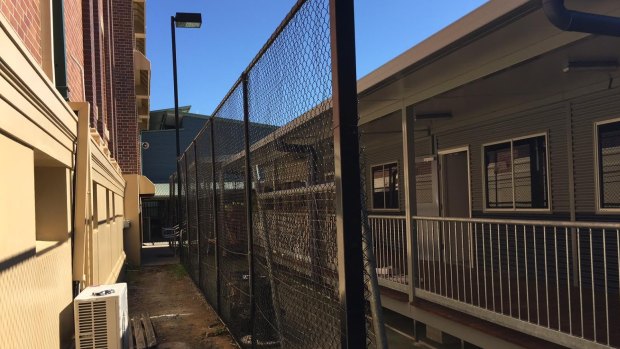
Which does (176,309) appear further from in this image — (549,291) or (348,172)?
(348,172)

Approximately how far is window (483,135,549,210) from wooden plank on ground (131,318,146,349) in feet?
18.5

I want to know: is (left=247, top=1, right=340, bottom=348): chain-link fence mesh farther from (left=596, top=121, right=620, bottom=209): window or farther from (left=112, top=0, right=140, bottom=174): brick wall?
(left=112, top=0, right=140, bottom=174): brick wall

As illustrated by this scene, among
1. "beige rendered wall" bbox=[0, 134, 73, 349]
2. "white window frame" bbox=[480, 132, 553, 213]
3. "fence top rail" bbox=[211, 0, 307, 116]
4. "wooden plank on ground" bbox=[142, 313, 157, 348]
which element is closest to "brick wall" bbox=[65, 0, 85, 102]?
"fence top rail" bbox=[211, 0, 307, 116]

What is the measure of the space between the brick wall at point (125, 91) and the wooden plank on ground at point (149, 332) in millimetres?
10173

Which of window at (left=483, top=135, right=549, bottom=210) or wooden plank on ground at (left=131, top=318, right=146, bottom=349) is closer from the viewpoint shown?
wooden plank on ground at (left=131, top=318, right=146, bottom=349)

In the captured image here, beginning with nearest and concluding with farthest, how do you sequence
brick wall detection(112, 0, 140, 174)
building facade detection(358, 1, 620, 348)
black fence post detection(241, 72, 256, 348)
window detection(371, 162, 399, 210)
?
1. black fence post detection(241, 72, 256, 348)
2. building facade detection(358, 1, 620, 348)
3. window detection(371, 162, 399, 210)
4. brick wall detection(112, 0, 140, 174)

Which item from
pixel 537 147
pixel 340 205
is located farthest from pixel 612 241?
pixel 340 205

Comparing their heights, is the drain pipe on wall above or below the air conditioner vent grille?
above

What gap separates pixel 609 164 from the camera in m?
6.66

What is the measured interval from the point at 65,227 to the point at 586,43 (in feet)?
16.5

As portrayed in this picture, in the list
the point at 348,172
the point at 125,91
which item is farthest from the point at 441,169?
the point at 125,91

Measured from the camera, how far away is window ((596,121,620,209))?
6551 millimetres

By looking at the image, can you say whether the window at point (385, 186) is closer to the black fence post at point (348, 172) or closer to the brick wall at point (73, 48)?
the brick wall at point (73, 48)

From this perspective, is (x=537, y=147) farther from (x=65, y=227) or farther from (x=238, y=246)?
(x=65, y=227)
